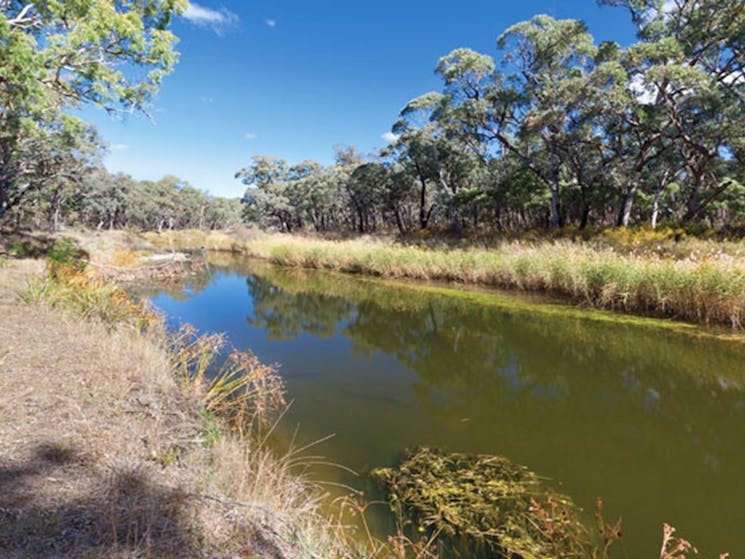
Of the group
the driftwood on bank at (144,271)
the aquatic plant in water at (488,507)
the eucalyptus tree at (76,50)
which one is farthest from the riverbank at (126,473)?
the driftwood on bank at (144,271)

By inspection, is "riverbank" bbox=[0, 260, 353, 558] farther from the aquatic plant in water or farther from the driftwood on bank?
the driftwood on bank

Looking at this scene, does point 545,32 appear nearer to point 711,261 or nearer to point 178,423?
point 711,261

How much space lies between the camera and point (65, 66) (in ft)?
27.1

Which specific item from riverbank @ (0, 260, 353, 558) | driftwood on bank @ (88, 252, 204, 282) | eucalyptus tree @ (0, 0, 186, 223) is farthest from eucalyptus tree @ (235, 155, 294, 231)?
riverbank @ (0, 260, 353, 558)

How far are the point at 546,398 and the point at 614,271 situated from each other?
5680mm

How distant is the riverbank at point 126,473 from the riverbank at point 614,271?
338 inches

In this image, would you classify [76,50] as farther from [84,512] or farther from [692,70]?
[692,70]

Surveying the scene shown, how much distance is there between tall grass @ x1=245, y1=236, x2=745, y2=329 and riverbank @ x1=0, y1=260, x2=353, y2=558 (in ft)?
28.1

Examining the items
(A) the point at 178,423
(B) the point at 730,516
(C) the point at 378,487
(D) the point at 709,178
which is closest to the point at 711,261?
(B) the point at 730,516

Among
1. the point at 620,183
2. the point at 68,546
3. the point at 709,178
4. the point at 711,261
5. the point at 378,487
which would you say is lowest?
the point at 378,487

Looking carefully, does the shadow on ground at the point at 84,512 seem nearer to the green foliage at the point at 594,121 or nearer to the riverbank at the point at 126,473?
the riverbank at the point at 126,473

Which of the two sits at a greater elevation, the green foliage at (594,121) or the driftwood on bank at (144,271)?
the green foliage at (594,121)

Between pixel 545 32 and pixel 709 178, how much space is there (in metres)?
18.0

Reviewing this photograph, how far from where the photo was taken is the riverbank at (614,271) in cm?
750
